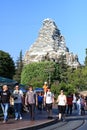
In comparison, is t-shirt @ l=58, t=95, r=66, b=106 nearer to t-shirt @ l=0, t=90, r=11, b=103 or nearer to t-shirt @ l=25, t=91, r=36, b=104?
t-shirt @ l=25, t=91, r=36, b=104

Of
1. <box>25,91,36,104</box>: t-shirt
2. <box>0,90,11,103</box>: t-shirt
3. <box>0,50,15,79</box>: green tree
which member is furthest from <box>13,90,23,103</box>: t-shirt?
<box>0,50,15,79</box>: green tree

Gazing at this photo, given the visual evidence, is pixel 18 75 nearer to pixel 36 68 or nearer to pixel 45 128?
pixel 36 68

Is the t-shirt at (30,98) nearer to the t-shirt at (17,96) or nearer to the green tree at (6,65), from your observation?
the t-shirt at (17,96)

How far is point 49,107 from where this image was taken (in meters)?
27.2

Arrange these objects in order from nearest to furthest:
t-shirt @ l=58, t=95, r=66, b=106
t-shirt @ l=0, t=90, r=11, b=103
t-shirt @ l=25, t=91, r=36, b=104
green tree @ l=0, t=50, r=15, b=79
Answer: t-shirt @ l=0, t=90, r=11, b=103 < t-shirt @ l=25, t=91, r=36, b=104 < t-shirt @ l=58, t=95, r=66, b=106 < green tree @ l=0, t=50, r=15, b=79

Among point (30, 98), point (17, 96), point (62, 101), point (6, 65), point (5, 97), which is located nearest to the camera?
point (5, 97)

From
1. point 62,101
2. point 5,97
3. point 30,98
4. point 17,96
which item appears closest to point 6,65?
point 62,101

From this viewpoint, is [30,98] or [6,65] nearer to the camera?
[30,98]

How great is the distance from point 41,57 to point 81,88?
53675mm

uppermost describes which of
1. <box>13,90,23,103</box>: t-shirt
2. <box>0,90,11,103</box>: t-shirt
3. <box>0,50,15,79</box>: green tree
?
<box>0,50,15,79</box>: green tree

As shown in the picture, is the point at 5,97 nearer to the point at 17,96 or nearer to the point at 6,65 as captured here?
the point at 17,96

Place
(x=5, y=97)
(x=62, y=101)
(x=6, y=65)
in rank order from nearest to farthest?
(x=5, y=97) < (x=62, y=101) < (x=6, y=65)

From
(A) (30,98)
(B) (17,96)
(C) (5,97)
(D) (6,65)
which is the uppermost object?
(D) (6,65)

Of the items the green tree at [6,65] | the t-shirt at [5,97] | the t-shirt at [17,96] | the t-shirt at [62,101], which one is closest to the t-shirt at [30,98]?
the t-shirt at [17,96]
